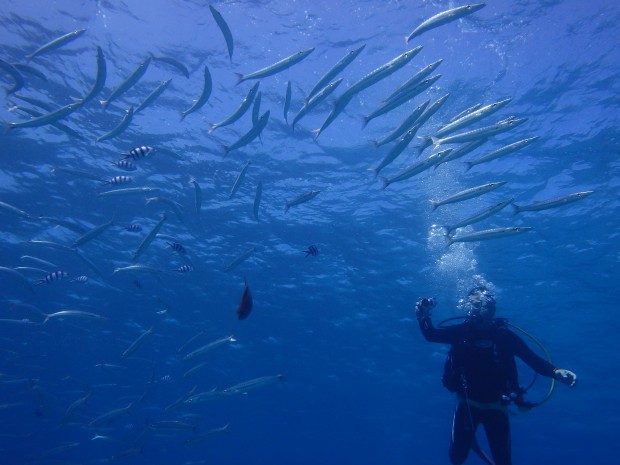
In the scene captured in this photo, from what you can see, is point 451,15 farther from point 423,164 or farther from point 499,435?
point 499,435

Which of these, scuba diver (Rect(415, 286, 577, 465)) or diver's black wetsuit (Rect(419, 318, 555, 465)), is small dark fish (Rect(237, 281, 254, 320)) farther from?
diver's black wetsuit (Rect(419, 318, 555, 465))

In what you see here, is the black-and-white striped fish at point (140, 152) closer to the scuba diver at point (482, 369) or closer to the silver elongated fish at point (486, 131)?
the silver elongated fish at point (486, 131)

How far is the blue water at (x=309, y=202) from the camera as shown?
11133mm

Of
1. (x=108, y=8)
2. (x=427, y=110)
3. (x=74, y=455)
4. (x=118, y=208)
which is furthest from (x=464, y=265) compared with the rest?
(x=74, y=455)

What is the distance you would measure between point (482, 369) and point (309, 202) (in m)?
11.1

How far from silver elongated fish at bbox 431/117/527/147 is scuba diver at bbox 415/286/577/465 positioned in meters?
2.83

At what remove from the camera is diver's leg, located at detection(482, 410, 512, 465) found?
270 inches

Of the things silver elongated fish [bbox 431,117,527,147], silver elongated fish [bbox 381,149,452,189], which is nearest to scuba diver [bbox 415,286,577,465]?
silver elongated fish [bbox 381,149,452,189]

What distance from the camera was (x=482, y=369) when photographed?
7.14 m

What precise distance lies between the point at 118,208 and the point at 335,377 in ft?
81.3

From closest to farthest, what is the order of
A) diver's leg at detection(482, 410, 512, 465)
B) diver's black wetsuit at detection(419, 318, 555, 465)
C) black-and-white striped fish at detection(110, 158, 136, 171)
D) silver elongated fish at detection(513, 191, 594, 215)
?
silver elongated fish at detection(513, 191, 594, 215)
diver's leg at detection(482, 410, 512, 465)
diver's black wetsuit at detection(419, 318, 555, 465)
black-and-white striped fish at detection(110, 158, 136, 171)

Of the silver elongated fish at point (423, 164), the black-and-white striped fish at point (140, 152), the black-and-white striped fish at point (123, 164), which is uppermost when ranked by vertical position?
the silver elongated fish at point (423, 164)

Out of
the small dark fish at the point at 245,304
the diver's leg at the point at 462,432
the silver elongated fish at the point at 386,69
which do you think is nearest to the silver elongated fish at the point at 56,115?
the silver elongated fish at the point at 386,69

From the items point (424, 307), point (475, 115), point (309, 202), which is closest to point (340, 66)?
point (475, 115)
